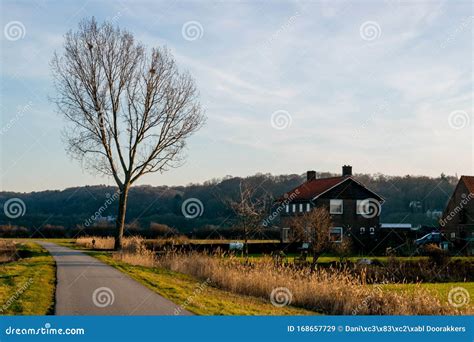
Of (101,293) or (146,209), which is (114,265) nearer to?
(101,293)

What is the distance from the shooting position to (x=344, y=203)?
49594 mm

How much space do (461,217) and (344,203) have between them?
38.0 ft

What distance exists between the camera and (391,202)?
74500mm

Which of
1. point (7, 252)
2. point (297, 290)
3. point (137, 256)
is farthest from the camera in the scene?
point (7, 252)

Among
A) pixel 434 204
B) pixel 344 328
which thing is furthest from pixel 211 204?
pixel 434 204

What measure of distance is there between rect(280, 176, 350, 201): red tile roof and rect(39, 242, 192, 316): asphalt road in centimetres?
3287

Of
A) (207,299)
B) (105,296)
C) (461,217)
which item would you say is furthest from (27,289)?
(461,217)

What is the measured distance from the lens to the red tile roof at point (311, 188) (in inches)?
1943

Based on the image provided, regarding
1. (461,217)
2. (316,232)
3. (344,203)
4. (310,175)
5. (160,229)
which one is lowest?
(160,229)

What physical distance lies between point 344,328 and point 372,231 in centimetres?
4069

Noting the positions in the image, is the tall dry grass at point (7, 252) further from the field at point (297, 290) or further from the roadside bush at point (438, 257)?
the roadside bush at point (438, 257)

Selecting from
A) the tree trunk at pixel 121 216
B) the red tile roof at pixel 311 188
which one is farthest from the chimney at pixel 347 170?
the tree trunk at pixel 121 216

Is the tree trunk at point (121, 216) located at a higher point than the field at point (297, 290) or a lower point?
higher

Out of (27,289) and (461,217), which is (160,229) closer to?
(461,217)
